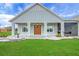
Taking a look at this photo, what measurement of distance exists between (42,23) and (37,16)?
54.6 inches

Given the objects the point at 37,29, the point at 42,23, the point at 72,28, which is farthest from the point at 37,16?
the point at 72,28

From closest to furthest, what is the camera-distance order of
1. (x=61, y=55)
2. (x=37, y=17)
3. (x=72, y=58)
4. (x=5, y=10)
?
(x=72, y=58) → (x=61, y=55) → (x=5, y=10) → (x=37, y=17)

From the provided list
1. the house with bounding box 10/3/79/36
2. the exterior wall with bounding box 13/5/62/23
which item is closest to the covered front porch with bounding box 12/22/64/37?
the house with bounding box 10/3/79/36

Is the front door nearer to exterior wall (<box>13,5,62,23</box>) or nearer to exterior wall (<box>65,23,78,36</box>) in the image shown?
exterior wall (<box>13,5,62,23</box>)

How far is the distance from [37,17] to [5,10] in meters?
3.89

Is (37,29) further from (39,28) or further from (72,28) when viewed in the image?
(72,28)

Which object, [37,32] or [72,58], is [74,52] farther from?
[37,32]

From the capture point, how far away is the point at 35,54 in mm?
13742

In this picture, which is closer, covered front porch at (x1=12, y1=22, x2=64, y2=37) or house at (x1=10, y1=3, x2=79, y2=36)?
house at (x1=10, y1=3, x2=79, y2=36)

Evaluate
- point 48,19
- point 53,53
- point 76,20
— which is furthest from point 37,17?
point 53,53

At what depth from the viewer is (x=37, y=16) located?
2330 cm

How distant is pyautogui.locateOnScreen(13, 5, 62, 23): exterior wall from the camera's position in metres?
23.3

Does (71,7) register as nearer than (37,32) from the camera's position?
Yes

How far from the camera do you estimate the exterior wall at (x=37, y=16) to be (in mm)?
23328
